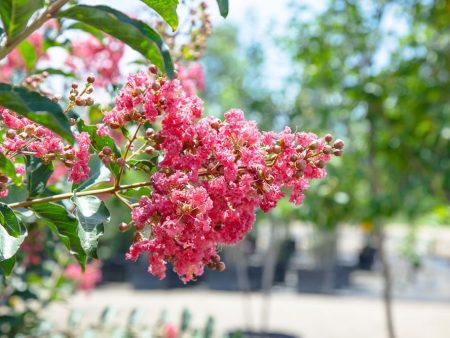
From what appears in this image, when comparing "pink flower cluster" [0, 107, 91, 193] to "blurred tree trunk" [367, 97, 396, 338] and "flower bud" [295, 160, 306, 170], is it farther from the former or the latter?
Result: "blurred tree trunk" [367, 97, 396, 338]

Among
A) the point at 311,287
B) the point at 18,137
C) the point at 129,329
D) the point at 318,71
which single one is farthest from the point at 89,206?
the point at 311,287

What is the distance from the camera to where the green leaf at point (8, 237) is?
0.80 meters

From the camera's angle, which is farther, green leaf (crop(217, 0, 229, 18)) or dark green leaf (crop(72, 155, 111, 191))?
dark green leaf (crop(72, 155, 111, 191))

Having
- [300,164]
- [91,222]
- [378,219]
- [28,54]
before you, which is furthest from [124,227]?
[378,219]

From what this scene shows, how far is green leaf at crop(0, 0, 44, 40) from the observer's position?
0.66 meters

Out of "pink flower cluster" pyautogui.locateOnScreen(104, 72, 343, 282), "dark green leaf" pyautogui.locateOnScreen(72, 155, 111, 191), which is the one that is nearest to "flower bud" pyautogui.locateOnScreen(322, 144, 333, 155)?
"pink flower cluster" pyautogui.locateOnScreen(104, 72, 343, 282)

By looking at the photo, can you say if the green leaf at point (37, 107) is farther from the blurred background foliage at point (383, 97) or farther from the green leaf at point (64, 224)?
the blurred background foliage at point (383, 97)

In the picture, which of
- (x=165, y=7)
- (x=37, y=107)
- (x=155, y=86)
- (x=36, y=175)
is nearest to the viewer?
(x=37, y=107)

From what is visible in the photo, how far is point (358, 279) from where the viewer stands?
35.1 ft

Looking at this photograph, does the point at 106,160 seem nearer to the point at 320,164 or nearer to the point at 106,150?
the point at 106,150

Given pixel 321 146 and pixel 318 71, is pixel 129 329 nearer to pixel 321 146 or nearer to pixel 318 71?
pixel 321 146

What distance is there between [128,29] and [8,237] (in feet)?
1.11

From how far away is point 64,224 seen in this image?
3.05 feet

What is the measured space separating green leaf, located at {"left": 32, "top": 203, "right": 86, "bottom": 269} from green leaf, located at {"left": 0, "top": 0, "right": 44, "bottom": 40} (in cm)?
32
